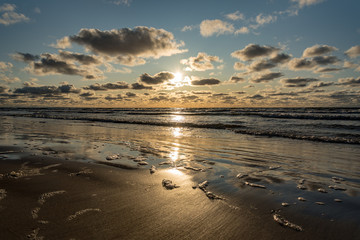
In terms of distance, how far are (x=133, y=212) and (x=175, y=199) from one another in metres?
0.82

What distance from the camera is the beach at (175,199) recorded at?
268 cm

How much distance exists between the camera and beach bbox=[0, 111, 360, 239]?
2.68 metres

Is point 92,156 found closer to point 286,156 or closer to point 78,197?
point 78,197

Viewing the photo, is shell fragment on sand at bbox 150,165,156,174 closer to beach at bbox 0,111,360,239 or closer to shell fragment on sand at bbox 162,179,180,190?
beach at bbox 0,111,360,239

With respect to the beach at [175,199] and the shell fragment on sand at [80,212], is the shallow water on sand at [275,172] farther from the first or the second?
the shell fragment on sand at [80,212]

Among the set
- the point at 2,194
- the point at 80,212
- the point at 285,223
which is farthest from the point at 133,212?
the point at 2,194

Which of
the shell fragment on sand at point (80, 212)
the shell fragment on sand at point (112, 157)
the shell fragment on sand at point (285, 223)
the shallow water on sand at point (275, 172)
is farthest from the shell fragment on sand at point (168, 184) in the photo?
the shell fragment on sand at point (112, 157)

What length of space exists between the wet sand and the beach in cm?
1

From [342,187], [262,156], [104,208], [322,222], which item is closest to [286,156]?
[262,156]

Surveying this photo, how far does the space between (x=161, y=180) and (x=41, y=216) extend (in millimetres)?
2340

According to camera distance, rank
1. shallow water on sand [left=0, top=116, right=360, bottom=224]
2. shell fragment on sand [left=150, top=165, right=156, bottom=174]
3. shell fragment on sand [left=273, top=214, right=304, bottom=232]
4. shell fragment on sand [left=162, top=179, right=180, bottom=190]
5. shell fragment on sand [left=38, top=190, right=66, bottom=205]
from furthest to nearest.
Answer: shell fragment on sand [left=150, top=165, right=156, bottom=174]
shell fragment on sand [left=162, top=179, right=180, bottom=190]
shallow water on sand [left=0, top=116, right=360, bottom=224]
shell fragment on sand [left=38, top=190, right=66, bottom=205]
shell fragment on sand [left=273, top=214, right=304, bottom=232]

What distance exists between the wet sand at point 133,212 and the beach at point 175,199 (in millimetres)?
14

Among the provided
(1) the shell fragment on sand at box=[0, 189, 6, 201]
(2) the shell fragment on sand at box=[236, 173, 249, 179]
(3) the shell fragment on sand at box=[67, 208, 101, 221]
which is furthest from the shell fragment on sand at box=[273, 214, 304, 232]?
(1) the shell fragment on sand at box=[0, 189, 6, 201]

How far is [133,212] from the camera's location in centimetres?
313
